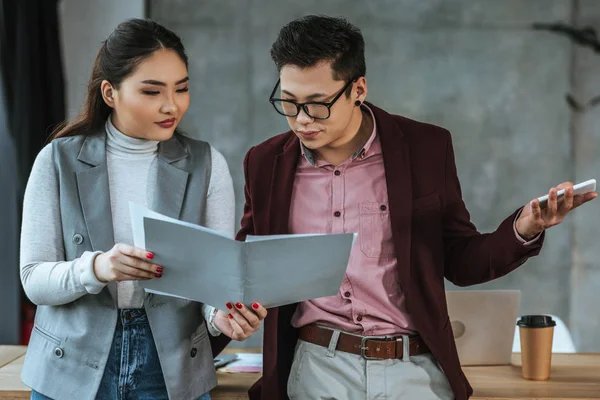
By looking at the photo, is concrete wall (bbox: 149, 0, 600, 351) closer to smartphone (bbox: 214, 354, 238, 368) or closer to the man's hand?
smartphone (bbox: 214, 354, 238, 368)

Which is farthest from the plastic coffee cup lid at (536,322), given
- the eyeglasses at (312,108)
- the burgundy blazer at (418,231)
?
the eyeglasses at (312,108)

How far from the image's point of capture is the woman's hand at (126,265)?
6.04 ft

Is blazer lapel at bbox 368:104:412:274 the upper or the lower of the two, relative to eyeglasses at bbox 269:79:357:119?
lower

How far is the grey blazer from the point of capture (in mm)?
1979

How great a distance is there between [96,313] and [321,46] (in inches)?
33.2

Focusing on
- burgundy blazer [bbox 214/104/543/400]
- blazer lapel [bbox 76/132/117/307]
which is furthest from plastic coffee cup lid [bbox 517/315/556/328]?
blazer lapel [bbox 76/132/117/307]

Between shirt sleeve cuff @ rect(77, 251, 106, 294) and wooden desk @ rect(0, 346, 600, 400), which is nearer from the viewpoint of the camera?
shirt sleeve cuff @ rect(77, 251, 106, 294)

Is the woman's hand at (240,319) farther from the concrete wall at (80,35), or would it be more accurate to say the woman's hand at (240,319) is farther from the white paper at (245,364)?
the concrete wall at (80,35)

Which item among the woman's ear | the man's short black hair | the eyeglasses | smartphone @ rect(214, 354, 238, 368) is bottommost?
smartphone @ rect(214, 354, 238, 368)

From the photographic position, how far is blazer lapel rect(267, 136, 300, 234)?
219 cm

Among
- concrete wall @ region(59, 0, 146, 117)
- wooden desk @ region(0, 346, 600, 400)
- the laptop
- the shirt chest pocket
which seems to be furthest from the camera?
concrete wall @ region(59, 0, 146, 117)

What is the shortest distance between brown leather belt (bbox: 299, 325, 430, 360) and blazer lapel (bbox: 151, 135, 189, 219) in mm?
474

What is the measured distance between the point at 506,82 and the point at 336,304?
3586mm

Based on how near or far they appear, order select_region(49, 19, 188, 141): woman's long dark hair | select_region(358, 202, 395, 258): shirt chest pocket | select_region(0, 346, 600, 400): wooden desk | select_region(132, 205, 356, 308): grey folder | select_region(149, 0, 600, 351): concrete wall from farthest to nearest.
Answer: select_region(149, 0, 600, 351): concrete wall < select_region(0, 346, 600, 400): wooden desk < select_region(358, 202, 395, 258): shirt chest pocket < select_region(49, 19, 188, 141): woman's long dark hair < select_region(132, 205, 356, 308): grey folder
